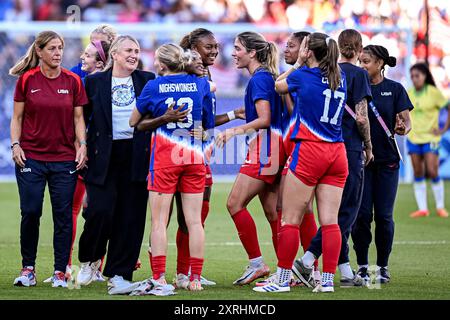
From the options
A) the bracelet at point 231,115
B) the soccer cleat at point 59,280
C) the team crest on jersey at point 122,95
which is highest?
the team crest on jersey at point 122,95

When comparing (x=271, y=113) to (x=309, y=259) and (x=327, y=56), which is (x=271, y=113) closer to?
(x=327, y=56)

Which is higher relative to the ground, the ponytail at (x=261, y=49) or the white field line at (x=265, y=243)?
the ponytail at (x=261, y=49)

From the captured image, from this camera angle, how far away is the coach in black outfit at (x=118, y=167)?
841 cm

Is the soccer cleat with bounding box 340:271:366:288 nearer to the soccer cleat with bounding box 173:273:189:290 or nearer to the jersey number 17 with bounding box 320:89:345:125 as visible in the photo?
the soccer cleat with bounding box 173:273:189:290

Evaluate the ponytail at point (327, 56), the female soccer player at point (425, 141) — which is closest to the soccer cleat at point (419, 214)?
the female soccer player at point (425, 141)

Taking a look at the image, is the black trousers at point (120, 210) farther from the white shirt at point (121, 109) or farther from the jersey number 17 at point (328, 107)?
the jersey number 17 at point (328, 107)

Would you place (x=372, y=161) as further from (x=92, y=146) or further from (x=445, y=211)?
(x=445, y=211)

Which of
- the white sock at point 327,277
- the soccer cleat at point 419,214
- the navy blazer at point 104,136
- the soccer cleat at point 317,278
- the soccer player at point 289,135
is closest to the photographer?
the white sock at point 327,277

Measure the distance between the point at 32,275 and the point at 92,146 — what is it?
125cm

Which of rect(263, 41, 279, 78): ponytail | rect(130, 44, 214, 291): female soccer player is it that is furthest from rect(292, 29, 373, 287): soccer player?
rect(130, 44, 214, 291): female soccer player

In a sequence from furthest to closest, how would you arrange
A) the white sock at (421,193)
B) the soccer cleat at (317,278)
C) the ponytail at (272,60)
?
1. the white sock at (421,193)
2. the ponytail at (272,60)
3. the soccer cleat at (317,278)

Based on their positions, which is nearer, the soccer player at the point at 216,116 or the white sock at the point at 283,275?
the white sock at the point at 283,275

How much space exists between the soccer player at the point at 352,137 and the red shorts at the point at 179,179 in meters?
1.15
